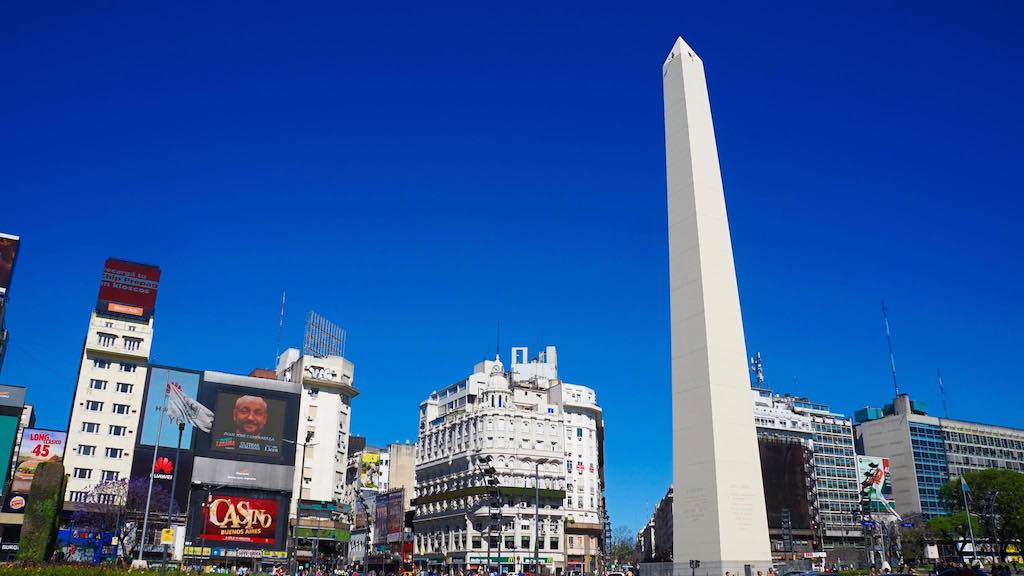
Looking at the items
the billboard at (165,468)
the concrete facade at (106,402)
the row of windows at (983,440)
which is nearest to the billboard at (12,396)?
the concrete facade at (106,402)

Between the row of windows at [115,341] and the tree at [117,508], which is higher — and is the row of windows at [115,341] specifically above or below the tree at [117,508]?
above

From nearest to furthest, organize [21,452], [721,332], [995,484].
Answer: [721,332] → [21,452] → [995,484]

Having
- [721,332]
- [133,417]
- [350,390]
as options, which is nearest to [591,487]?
[350,390]

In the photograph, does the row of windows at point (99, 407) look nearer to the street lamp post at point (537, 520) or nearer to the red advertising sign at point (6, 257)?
the red advertising sign at point (6, 257)

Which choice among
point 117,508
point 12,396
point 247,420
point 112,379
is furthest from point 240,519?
point 12,396

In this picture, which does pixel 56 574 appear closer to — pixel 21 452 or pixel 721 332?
pixel 721 332

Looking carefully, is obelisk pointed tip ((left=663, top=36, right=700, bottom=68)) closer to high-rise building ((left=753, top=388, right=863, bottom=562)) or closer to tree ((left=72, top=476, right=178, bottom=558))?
tree ((left=72, top=476, right=178, bottom=558))

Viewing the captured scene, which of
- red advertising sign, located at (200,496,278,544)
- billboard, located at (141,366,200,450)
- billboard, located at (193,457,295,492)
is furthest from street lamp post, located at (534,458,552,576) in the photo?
billboard, located at (141,366,200,450)

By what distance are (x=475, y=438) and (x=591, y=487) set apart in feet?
68.2

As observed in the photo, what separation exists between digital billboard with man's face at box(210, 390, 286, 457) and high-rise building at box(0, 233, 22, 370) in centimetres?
2122

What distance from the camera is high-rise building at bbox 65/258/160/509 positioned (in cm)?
7788

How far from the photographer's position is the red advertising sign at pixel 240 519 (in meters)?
79.5

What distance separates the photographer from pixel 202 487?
80.4 meters

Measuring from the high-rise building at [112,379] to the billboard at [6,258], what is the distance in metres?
8.47
